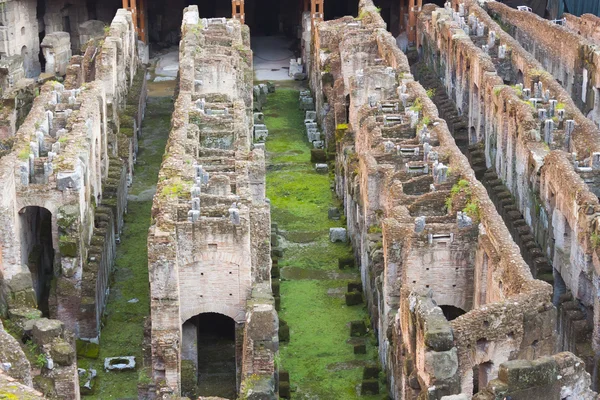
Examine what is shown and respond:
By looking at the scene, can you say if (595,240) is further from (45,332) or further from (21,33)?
(21,33)

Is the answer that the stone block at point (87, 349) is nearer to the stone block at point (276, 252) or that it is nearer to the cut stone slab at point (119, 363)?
the cut stone slab at point (119, 363)

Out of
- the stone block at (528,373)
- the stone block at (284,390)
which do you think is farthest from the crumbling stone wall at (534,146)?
the stone block at (528,373)

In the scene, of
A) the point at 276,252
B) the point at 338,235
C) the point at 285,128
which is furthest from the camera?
the point at 285,128

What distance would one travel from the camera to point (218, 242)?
3491 centimetres

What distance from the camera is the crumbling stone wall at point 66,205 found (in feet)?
124

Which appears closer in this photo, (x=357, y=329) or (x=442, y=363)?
(x=442, y=363)

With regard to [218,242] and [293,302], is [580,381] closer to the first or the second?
[218,242]

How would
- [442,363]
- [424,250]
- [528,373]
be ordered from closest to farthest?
[528,373], [442,363], [424,250]

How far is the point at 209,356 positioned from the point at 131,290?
23.5 ft

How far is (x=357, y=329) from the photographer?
39.9 m

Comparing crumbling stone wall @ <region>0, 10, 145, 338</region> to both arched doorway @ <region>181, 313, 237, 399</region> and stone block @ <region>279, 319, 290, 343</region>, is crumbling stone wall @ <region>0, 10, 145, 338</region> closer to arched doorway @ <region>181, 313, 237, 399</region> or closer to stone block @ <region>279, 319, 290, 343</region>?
arched doorway @ <region>181, 313, 237, 399</region>

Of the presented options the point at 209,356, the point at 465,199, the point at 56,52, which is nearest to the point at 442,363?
the point at 465,199

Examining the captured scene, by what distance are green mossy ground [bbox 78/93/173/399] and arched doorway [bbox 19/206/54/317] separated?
1.97 m

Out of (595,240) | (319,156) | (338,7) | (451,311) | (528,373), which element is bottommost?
(319,156)
